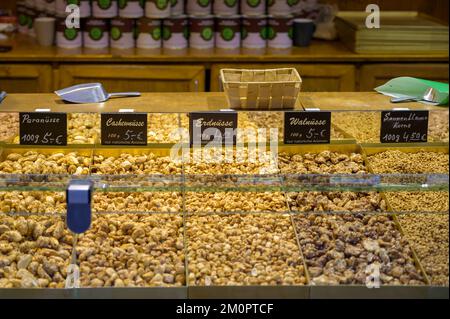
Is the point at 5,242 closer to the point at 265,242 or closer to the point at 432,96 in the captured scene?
the point at 265,242

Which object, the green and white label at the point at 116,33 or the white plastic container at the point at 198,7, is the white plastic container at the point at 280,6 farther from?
the green and white label at the point at 116,33

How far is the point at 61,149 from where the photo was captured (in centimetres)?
229

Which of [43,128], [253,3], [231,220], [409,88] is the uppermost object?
[253,3]

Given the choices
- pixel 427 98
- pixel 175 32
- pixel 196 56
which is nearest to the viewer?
pixel 427 98

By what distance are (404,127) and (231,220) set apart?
0.56 metres

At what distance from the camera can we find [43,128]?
2.20m

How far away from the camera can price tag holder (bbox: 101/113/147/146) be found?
215 cm

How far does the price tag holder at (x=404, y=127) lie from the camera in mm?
2145

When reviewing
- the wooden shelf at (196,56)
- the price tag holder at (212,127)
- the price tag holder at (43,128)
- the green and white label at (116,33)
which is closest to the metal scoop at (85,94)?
the price tag holder at (43,128)

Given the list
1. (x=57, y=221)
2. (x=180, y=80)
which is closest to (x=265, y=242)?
(x=57, y=221)

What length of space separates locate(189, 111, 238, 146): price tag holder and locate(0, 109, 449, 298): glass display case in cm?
4

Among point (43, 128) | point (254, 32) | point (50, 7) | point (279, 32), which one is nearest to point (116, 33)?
point (50, 7)

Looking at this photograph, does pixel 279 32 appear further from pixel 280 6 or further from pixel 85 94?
pixel 85 94
